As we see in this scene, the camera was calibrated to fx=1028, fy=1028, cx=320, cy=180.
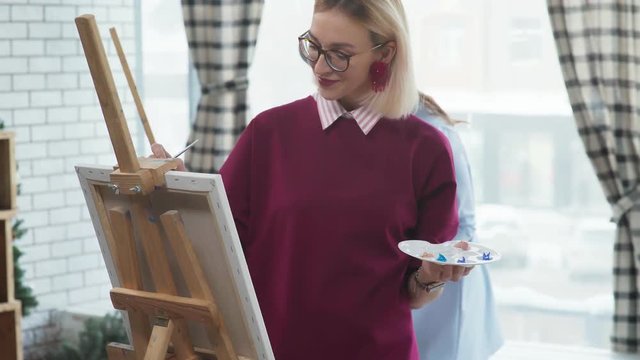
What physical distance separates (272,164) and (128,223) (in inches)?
13.0

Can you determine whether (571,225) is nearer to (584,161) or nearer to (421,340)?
(584,161)

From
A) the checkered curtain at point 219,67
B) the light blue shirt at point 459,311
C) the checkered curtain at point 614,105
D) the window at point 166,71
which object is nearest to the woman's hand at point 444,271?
the light blue shirt at point 459,311

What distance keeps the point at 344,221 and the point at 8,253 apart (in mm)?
2338

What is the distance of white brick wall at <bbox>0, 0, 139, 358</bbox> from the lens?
4.86 m

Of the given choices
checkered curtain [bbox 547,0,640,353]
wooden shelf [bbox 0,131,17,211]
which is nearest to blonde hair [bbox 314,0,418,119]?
checkered curtain [bbox 547,0,640,353]

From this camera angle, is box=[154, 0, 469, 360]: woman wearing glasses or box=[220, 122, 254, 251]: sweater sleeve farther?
→ box=[220, 122, 254, 251]: sweater sleeve

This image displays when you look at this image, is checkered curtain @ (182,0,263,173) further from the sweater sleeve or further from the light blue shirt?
the sweater sleeve

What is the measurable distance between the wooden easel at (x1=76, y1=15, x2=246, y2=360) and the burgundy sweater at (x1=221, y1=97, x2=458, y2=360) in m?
0.20

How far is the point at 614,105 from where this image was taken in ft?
12.3

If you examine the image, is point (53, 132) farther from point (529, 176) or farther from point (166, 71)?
point (529, 176)

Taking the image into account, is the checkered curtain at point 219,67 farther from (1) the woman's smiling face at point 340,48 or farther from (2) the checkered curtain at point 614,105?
(1) the woman's smiling face at point 340,48

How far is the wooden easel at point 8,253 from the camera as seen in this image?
13.1 feet

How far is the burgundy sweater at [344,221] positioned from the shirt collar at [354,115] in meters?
0.01

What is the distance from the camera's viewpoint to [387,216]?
2.14 meters
